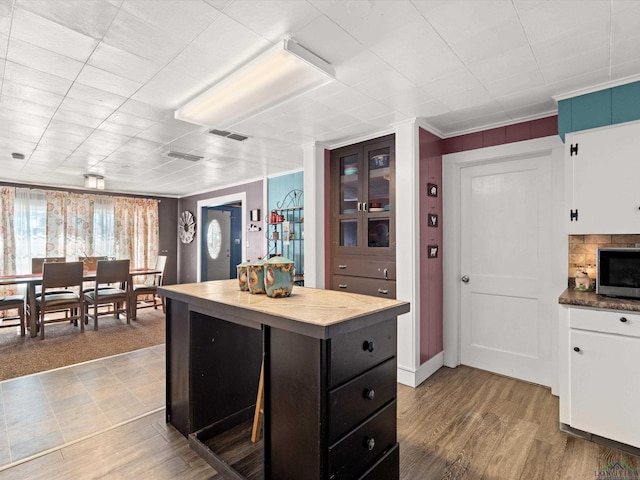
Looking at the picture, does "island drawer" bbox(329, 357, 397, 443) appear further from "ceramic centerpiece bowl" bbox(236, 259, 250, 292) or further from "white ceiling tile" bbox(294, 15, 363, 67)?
"white ceiling tile" bbox(294, 15, 363, 67)

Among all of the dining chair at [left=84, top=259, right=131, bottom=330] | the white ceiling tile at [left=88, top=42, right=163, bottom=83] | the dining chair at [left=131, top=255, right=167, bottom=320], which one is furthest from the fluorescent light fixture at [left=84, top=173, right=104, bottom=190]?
the white ceiling tile at [left=88, top=42, right=163, bottom=83]

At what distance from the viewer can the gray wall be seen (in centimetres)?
591

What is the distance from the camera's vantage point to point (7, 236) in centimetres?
582

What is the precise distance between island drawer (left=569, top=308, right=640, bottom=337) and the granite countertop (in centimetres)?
4

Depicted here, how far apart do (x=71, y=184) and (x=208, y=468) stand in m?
6.32

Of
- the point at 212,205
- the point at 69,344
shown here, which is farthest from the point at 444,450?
the point at 212,205

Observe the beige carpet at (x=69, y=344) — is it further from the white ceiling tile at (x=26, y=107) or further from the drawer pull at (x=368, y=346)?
the drawer pull at (x=368, y=346)

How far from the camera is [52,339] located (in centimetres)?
438

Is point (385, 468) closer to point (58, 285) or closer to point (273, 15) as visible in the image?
point (273, 15)

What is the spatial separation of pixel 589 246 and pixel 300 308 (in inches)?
97.9

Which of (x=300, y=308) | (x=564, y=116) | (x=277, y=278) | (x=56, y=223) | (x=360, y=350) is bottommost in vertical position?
(x=360, y=350)

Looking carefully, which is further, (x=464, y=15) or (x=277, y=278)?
(x=277, y=278)

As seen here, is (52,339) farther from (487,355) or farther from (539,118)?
(539,118)

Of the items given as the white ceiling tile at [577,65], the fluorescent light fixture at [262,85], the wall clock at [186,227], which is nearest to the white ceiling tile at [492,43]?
the white ceiling tile at [577,65]
